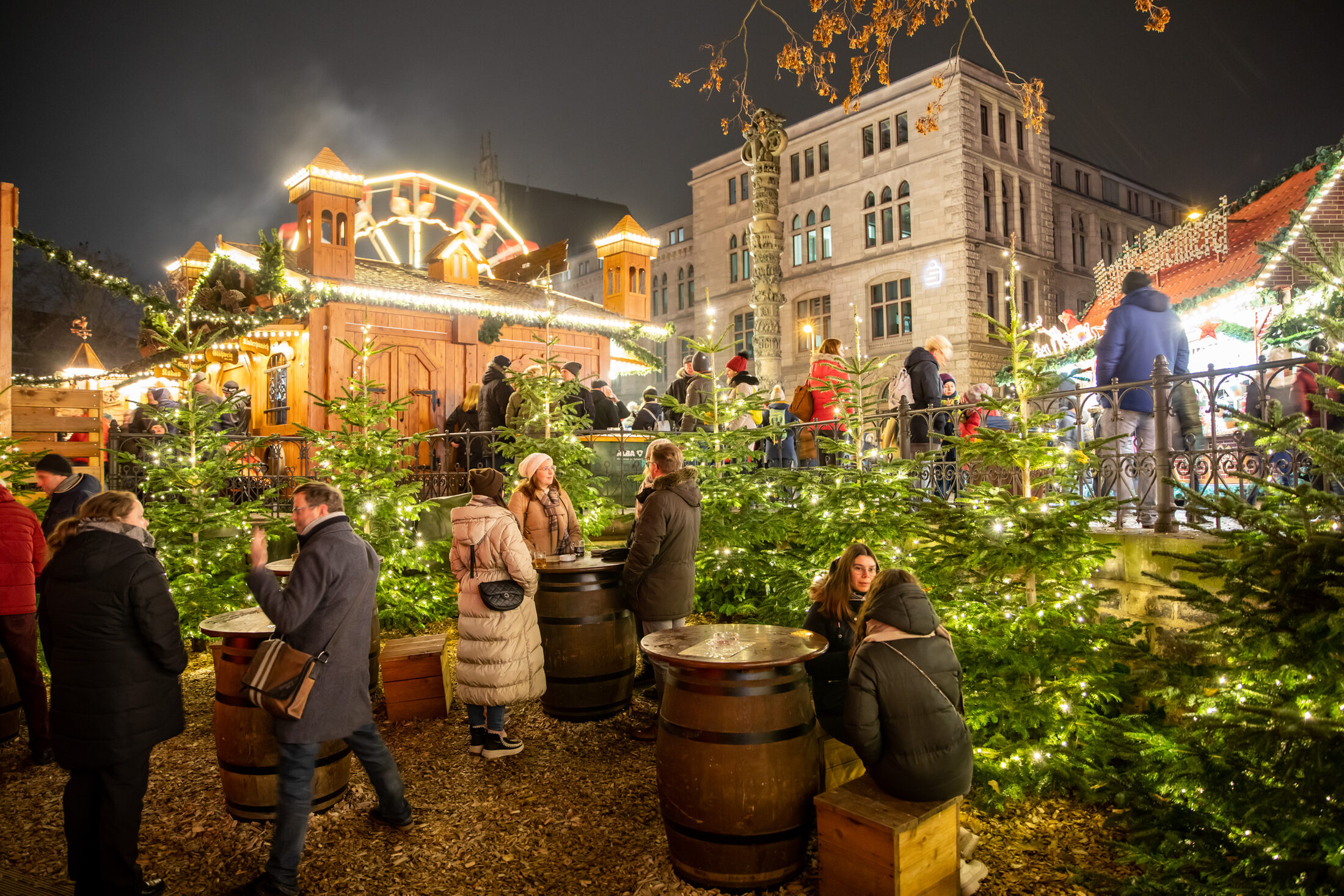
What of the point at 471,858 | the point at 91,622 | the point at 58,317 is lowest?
the point at 471,858

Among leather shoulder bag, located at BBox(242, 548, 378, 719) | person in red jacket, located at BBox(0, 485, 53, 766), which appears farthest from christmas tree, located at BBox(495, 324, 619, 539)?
leather shoulder bag, located at BBox(242, 548, 378, 719)

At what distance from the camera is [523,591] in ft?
17.3

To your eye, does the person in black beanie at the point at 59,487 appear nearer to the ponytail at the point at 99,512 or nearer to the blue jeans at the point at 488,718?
the ponytail at the point at 99,512

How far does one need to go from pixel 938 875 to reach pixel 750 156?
437 inches

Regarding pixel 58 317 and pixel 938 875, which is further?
pixel 58 317

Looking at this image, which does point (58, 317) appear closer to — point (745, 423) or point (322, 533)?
point (745, 423)

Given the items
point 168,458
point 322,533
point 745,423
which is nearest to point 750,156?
point 745,423

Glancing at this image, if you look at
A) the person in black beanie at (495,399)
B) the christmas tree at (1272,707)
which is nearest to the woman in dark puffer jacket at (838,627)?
the christmas tree at (1272,707)

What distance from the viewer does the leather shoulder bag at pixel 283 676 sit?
12.4 ft

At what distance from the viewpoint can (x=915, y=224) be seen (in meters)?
30.1

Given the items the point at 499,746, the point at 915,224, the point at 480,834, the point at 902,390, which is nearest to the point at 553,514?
the point at 499,746

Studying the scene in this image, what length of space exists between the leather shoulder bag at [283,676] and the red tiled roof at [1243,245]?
12.7 metres

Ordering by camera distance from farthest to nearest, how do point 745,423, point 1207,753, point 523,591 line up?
point 745,423
point 523,591
point 1207,753

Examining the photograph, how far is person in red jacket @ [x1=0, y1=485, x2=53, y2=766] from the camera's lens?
5445 mm
